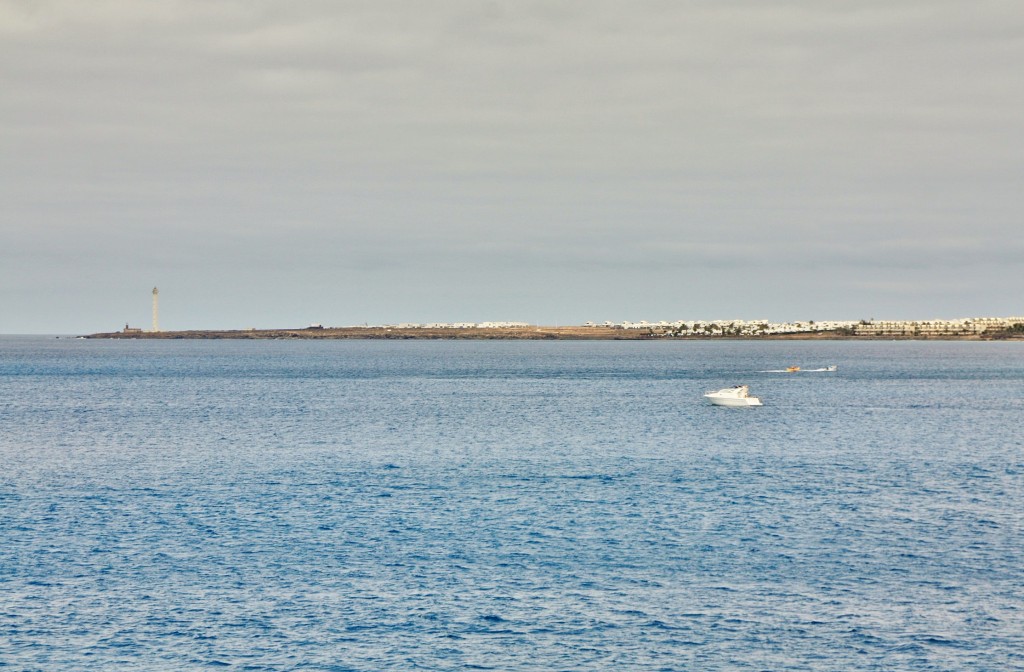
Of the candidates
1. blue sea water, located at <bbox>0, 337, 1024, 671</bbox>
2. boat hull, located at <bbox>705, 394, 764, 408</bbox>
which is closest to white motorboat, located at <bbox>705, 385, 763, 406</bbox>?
boat hull, located at <bbox>705, 394, 764, 408</bbox>

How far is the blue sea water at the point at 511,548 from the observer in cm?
3181

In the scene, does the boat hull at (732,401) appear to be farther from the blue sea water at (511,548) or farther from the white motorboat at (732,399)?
the blue sea water at (511,548)

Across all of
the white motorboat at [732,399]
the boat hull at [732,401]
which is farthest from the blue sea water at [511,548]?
the white motorboat at [732,399]

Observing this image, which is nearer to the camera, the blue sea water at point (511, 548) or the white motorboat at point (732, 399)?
the blue sea water at point (511, 548)

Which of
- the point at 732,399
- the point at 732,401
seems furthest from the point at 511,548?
the point at 732,399

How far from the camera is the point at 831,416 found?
112 m

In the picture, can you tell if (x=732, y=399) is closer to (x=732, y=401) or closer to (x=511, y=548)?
(x=732, y=401)

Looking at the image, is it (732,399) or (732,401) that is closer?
(732,401)

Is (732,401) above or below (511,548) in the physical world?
above

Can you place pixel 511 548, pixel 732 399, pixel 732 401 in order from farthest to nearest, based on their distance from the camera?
pixel 732 399 < pixel 732 401 < pixel 511 548

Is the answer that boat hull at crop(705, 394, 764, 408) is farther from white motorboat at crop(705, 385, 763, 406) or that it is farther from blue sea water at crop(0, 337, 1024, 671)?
blue sea water at crop(0, 337, 1024, 671)

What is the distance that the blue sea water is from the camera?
1252 inches

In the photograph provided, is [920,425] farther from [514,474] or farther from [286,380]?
[286,380]

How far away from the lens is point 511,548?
44531 mm
